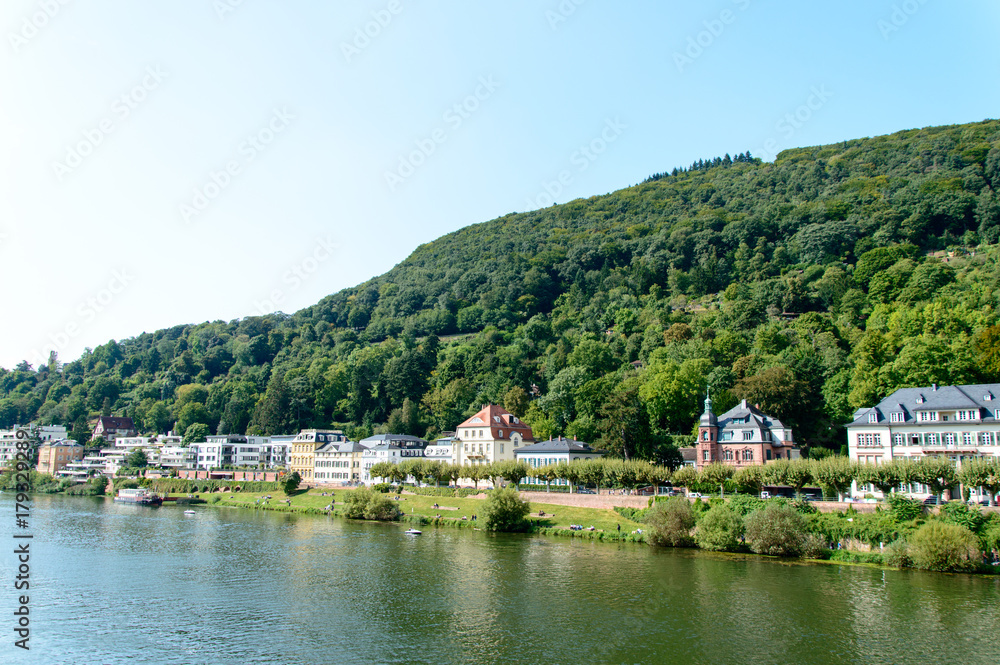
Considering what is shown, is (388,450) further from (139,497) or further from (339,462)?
(139,497)

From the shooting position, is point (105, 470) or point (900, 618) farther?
point (105, 470)

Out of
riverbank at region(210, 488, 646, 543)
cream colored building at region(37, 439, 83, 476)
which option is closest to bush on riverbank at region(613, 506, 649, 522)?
riverbank at region(210, 488, 646, 543)

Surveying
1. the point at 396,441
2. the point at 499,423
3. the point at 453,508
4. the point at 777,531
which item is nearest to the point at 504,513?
the point at 453,508

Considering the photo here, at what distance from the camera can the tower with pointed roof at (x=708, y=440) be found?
73.8 metres

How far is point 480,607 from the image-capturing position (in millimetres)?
36938

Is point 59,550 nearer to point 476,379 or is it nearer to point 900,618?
point 900,618

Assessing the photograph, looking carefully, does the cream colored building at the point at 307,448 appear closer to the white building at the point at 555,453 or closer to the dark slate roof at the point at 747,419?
the white building at the point at 555,453

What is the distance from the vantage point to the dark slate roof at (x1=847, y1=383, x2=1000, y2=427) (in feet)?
192

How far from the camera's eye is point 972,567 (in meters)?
42.5

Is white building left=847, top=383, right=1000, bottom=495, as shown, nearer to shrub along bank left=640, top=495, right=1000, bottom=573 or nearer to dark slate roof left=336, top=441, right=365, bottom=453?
shrub along bank left=640, top=495, right=1000, bottom=573

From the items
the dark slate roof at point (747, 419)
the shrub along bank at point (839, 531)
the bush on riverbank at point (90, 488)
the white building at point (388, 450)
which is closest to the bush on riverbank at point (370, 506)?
the white building at point (388, 450)

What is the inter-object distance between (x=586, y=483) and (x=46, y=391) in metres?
169

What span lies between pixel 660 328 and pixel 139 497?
83.6 m

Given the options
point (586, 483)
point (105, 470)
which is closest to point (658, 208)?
point (586, 483)
